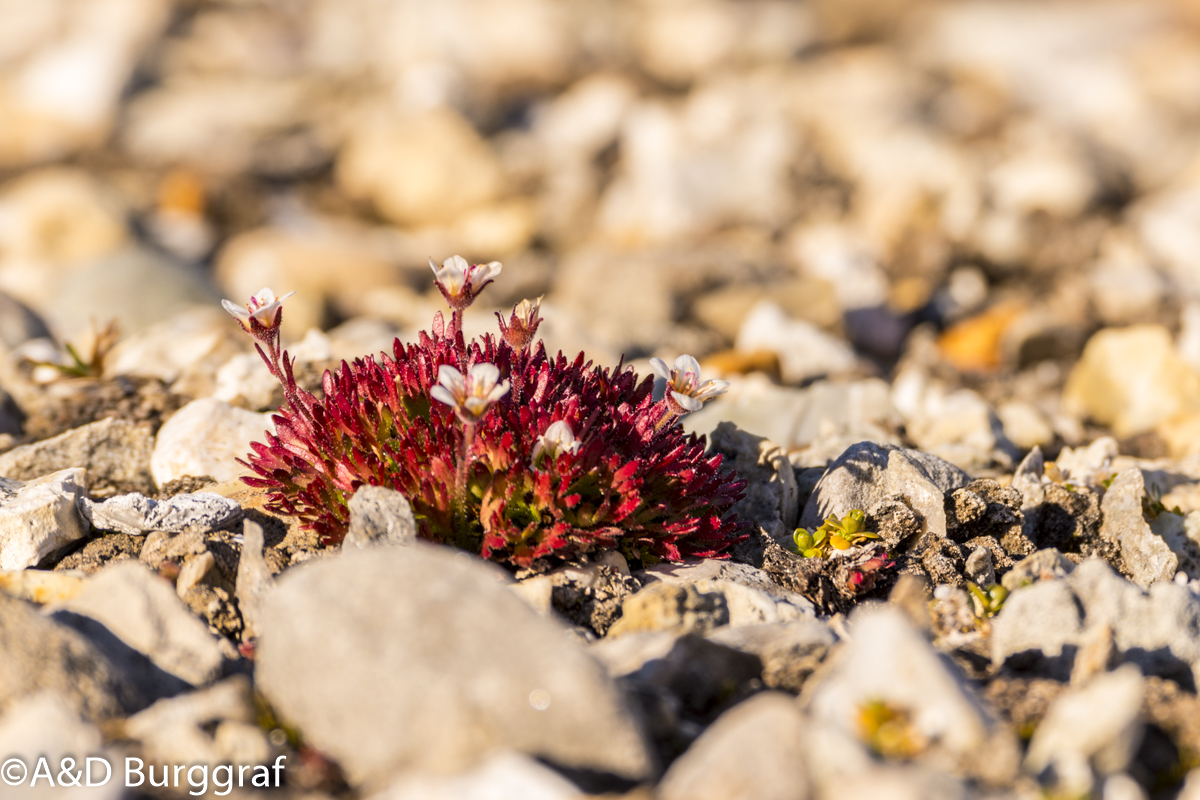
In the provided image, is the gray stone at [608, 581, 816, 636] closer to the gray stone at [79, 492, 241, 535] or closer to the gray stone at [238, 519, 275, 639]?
the gray stone at [238, 519, 275, 639]

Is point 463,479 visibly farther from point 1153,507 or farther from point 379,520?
point 1153,507

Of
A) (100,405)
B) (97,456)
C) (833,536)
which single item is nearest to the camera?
(833,536)

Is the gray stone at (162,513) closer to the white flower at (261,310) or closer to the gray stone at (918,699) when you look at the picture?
the white flower at (261,310)

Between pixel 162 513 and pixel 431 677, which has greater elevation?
pixel 431 677

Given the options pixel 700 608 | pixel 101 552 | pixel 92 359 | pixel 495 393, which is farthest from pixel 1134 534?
pixel 92 359

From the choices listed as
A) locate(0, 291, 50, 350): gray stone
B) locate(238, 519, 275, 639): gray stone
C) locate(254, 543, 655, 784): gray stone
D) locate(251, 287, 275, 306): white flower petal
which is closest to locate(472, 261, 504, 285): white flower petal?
locate(251, 287, 275, 306): white flower petal
